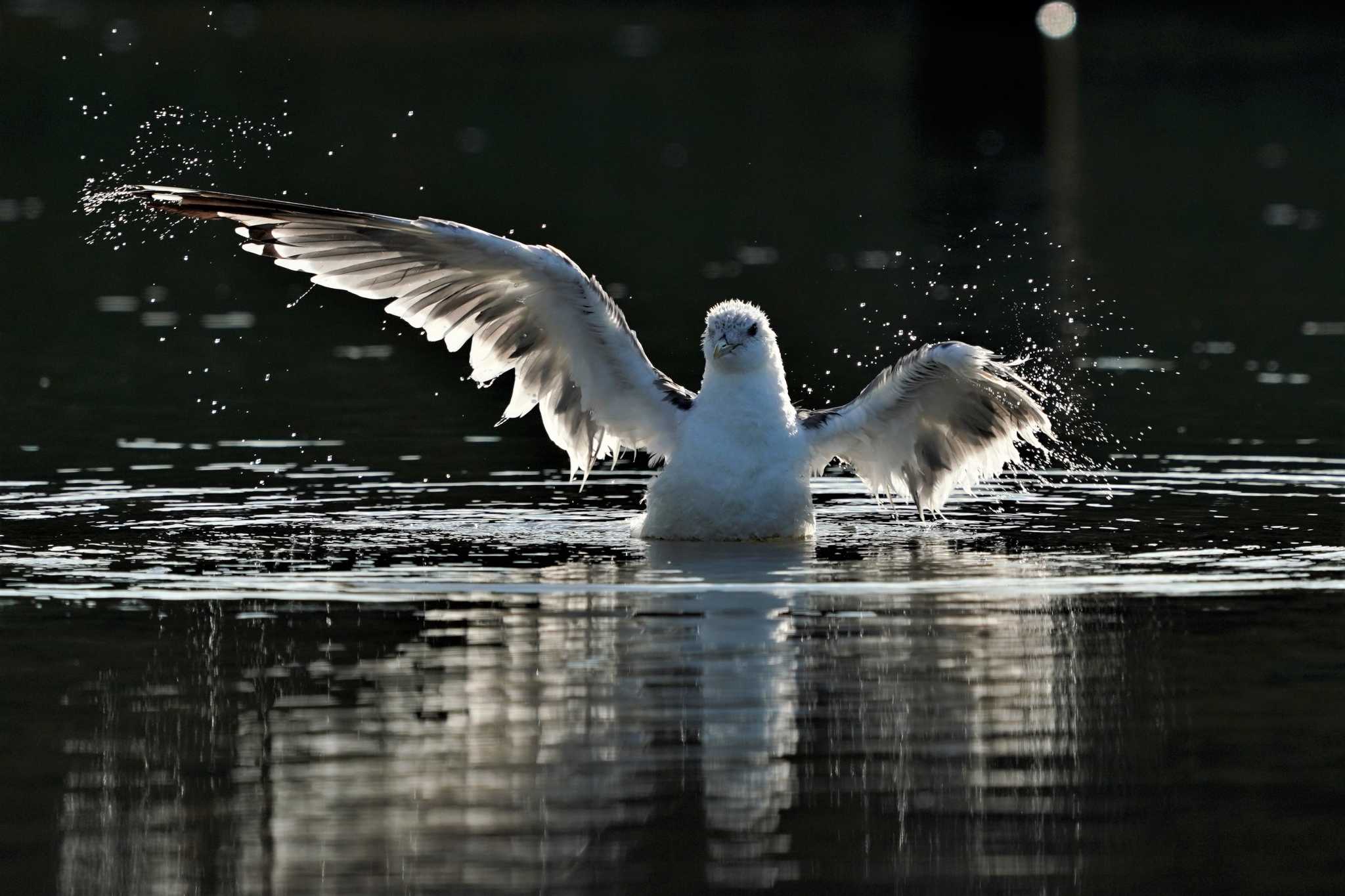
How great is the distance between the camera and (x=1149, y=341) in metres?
20.8

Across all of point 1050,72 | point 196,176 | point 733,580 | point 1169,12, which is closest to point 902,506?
point 733,580

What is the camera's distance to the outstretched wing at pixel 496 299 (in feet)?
42.5

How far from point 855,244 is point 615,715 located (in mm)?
19395

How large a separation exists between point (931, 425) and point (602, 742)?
5.33 m

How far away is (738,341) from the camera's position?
12.9 meters

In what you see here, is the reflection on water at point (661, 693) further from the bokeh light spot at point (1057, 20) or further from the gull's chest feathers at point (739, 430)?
the bokeh light spot at point (1057, 20)

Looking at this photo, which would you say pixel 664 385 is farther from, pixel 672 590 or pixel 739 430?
pixel 672 590

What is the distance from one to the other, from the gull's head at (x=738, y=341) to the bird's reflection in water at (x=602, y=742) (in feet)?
6.18

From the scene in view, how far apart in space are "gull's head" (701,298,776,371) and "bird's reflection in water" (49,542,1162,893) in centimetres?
188

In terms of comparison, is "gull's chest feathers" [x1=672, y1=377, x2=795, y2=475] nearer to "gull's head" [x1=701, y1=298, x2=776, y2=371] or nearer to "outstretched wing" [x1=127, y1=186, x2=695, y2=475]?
"gull's head" [x1=701, y1=298, x2=776, y2=371]

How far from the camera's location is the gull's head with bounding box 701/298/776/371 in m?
12.9

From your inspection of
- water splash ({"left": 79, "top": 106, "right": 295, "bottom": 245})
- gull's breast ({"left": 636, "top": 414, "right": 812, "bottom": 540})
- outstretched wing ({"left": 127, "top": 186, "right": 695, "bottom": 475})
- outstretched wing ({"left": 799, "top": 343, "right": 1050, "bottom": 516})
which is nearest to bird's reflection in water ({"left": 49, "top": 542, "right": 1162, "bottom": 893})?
gull's breast ({"left": 636, "top": 414, "right": 812, "bottom": 540})

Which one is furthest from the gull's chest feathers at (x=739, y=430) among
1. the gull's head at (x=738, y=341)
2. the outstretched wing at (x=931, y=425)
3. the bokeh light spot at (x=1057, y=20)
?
the bokeh light spot at (x=1057, y=20)

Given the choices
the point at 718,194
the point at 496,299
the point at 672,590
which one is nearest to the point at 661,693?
the point at 672,590
